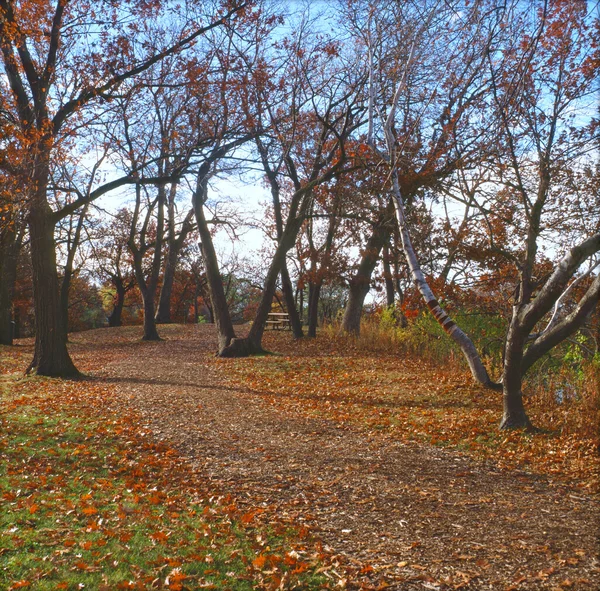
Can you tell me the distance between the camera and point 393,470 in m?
6.07

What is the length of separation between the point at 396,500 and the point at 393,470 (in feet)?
2.84

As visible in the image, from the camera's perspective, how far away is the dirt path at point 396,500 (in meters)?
3.92

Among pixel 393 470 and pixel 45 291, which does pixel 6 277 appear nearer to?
pixel 45 291

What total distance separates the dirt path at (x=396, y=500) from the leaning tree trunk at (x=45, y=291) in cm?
431

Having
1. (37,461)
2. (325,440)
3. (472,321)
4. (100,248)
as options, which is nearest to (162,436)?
(37,461)

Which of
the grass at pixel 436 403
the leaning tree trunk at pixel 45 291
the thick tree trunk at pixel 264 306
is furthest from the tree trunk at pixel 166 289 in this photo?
the leaning tree trunk at pixel 45 291

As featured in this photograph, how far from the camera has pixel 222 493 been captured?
18.1 ft

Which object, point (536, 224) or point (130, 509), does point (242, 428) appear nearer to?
point (130, 509)

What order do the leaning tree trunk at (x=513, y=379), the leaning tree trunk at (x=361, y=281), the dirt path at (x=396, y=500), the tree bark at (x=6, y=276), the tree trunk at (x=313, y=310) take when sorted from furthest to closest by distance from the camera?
1. the tree trunk at (x=313, y=310)
2. the tree bark at (x=6, y=276)
3. the leaning tree trunk at (x=361, y=281)
4. the leaning tree trunk at (x=513, y=379)
5. the dirt path at (x=396, y=500)

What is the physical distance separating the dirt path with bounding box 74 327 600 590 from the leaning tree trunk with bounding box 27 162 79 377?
14.2 feet

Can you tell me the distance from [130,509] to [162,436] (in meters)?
2.61

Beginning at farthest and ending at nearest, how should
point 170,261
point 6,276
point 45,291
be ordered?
point 170,261 < point 6,276 < point 45,291

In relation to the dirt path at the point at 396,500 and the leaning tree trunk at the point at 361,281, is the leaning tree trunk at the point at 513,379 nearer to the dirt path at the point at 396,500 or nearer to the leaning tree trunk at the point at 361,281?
the dirt path at the point at 396,500

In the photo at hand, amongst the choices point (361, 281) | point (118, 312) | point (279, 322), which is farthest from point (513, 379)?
point (118, 312)
